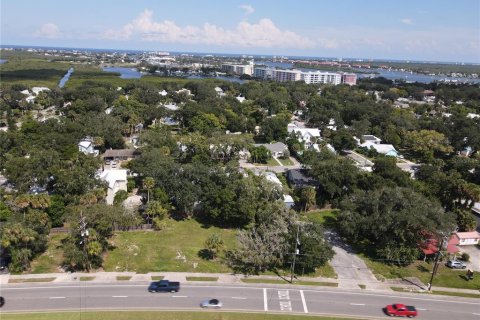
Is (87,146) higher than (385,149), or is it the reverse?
(87,146)

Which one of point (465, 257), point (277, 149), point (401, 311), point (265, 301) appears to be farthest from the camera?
point (277, 149)

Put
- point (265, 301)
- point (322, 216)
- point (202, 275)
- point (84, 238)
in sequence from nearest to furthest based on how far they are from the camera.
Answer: point (265, 301), point (84, 238), point (202, 275), point (322, 216)

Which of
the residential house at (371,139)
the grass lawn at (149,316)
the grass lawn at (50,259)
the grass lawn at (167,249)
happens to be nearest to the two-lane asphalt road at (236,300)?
the grass lawn at (149,316)

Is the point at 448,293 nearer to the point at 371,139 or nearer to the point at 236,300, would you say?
the point at 236,300

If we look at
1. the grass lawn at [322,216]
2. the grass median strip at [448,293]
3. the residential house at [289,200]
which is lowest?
the grass median strip at [448,293]

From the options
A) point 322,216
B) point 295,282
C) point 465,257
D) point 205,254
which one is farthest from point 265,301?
point 465,257

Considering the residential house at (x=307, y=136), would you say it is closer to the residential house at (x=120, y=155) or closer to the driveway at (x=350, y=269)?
the residential house at (x=120, y=155)

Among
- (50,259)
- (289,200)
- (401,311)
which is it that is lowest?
(50,259)
